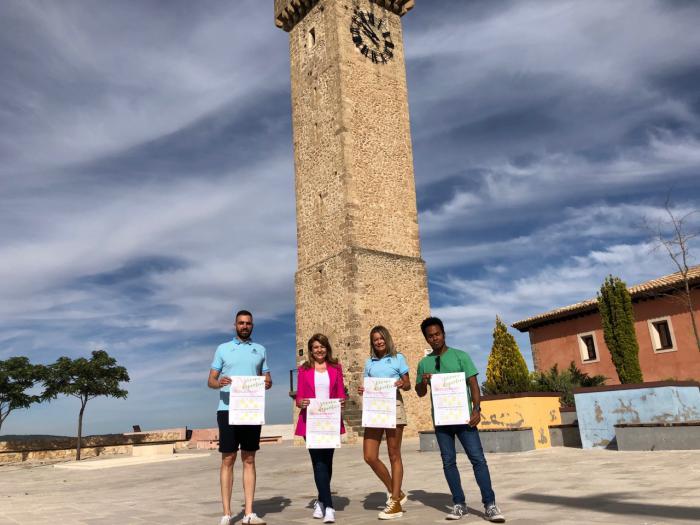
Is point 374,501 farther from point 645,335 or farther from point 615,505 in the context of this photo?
point 645,335

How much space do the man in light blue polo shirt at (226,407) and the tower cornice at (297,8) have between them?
757 inches

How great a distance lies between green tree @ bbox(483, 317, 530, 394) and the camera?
57.1ft

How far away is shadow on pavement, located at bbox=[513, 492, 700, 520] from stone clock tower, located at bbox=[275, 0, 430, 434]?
11.9 metres

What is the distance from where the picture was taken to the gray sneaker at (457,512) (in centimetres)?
453

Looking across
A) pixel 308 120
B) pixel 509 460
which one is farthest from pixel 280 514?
pixel 308 120

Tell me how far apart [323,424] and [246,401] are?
0.72 m

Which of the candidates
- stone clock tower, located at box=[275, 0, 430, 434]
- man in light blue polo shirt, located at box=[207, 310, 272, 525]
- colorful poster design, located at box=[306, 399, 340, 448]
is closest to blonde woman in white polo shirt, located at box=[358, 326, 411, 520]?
colorful poster design, located at box=[306, 399, 340, 448]

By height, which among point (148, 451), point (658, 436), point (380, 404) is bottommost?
point (148, 451)

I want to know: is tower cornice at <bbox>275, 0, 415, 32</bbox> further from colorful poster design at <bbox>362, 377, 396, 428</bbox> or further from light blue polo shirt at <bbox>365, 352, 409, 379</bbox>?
colorful poster design at <bbox>362, 377, 396, 428</bbox>

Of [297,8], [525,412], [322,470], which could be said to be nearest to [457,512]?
[322,470]

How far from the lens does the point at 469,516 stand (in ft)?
15.2

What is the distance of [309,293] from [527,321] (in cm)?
1305

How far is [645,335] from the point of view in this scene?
2244 centimetres

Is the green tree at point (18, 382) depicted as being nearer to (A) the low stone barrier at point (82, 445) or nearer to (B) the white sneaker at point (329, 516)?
(A) the low stone barrier at point (82, 445)
